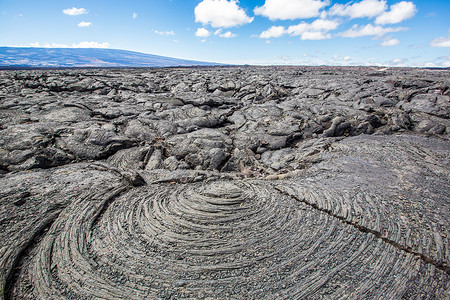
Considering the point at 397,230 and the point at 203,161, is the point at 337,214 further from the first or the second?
the point at 203,161

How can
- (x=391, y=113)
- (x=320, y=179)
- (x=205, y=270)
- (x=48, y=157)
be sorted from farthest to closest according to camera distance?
(x=391, y=113) → (x=48, y=157) → (x=320, y=179) → (x=205, y=270)

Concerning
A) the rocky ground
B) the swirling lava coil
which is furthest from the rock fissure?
the swirling lava coil

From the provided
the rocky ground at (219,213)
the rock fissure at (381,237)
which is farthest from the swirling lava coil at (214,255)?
the rock fissure at (381,237)

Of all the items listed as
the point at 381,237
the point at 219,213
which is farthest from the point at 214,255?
the point at 381,237

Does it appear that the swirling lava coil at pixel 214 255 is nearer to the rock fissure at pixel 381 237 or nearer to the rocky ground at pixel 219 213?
the rocky ground at pixel 219 213

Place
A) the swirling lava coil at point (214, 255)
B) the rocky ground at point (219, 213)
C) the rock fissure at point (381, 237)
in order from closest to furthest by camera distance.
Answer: the swirling lava coil at point (214, 255) → the rocky ground at point (219, 213) → the rock fissure at point (381, 237)

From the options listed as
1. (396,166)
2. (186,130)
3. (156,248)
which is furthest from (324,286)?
(186,130)
